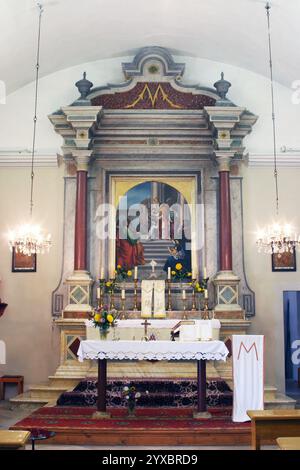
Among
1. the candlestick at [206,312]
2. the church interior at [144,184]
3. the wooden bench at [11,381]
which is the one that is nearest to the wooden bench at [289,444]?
the church interior at [144,184]

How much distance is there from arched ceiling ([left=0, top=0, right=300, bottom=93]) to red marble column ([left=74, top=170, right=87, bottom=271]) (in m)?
2.28

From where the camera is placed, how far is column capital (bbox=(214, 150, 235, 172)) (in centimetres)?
1042

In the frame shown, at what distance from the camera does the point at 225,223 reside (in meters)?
10.3

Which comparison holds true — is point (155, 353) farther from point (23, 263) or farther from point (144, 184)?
point (144, 184)

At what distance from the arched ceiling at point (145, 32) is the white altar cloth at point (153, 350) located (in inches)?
200

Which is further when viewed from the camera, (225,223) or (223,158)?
(223,158)

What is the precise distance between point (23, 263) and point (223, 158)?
4.20 meters

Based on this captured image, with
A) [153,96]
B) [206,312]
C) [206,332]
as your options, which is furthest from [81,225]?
[206,332]

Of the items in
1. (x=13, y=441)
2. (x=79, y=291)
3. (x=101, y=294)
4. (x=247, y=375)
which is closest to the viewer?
(x=13, y=441)

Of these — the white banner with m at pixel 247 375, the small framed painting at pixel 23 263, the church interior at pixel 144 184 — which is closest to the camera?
the white banner with m at pixel 247 375

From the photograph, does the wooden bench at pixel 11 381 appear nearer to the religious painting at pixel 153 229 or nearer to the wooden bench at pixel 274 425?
the religious painting at pixel 153 229

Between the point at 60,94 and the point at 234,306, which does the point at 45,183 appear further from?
the point at 234,306

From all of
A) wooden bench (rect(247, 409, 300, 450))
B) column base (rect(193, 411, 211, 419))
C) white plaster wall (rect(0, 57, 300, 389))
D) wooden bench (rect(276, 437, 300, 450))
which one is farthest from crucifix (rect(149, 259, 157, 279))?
wooden bench (rect(276, 437, 300, 450))

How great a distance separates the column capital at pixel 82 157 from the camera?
34.1 ft
